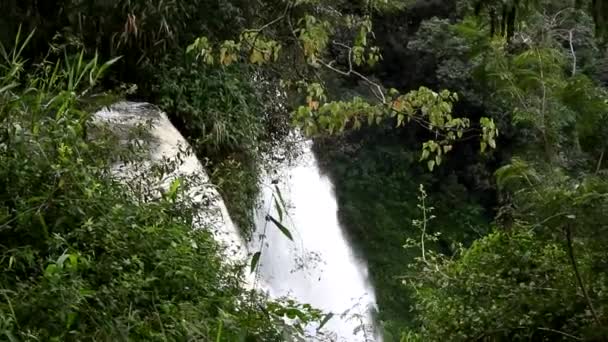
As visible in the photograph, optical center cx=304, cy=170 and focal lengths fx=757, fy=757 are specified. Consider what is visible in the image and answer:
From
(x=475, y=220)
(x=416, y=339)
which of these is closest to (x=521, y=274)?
(x=416, y=339)

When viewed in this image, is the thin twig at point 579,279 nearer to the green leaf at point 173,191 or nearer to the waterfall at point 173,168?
the waterfall at point 173,168

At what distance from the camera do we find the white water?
7617 millimetres

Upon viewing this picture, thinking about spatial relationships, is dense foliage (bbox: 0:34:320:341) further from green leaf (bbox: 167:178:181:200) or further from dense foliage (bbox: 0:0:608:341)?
green leaf (bbox: 167:178:181:200)

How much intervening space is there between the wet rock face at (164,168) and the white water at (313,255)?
1.39 metres

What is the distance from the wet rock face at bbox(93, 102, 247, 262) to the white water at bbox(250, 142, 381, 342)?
139cm

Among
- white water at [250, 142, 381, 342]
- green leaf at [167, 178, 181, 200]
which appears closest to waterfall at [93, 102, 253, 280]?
green leaf at [167, 178, 181, 200]

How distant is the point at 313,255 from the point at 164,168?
4008 mm

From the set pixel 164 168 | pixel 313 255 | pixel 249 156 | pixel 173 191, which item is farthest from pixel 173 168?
pixel 313 255

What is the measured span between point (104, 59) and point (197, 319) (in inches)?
163

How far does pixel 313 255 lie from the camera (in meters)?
8.45

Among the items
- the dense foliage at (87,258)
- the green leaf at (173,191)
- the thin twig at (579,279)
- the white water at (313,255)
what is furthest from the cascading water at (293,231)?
the thin twig at (579,279)

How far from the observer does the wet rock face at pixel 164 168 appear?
4414mm

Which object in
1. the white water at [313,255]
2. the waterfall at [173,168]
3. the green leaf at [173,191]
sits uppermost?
the green leaf at [173,191]

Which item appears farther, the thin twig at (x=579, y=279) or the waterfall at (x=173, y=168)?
the waterfall at (x=173, y=168)
